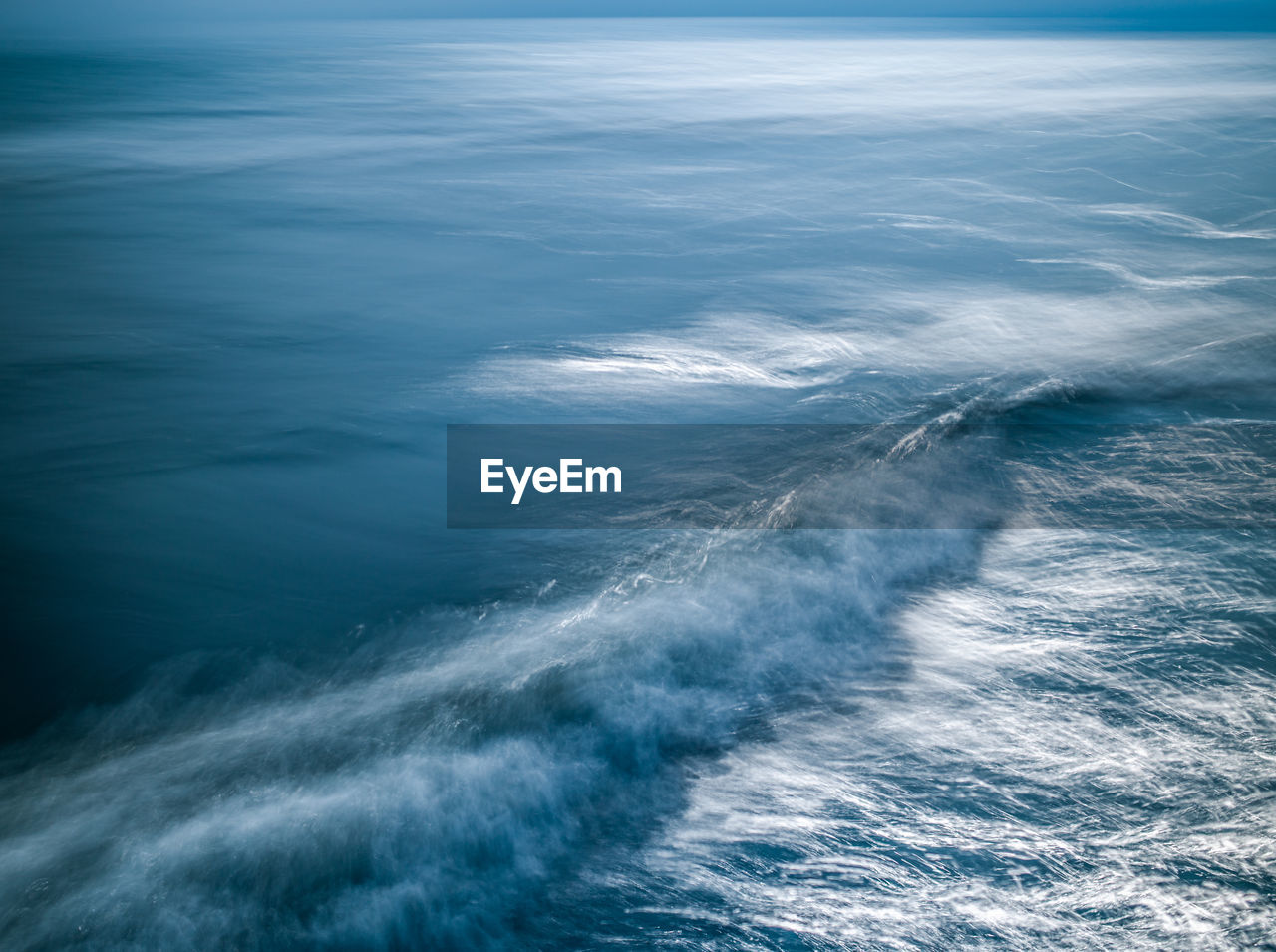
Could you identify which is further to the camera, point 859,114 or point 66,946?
point 859,114

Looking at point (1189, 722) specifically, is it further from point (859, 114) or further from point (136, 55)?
point (136, 55)

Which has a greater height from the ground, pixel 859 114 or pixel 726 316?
pixel 859 114

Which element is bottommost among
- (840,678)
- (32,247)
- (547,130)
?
(840,678)

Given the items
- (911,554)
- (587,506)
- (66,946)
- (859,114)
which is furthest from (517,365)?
(859,114)

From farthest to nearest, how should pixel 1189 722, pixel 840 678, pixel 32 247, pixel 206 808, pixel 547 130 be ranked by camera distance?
1. pixel 547 130
2. pixel 32 247
3. pixel 840 678
4. pixel 1189 722
5. pixel 206 808

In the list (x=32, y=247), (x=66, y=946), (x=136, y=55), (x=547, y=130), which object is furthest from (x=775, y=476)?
(x=136, y=55)

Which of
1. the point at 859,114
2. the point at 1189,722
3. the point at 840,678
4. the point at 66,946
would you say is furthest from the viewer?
the point at 859,114
